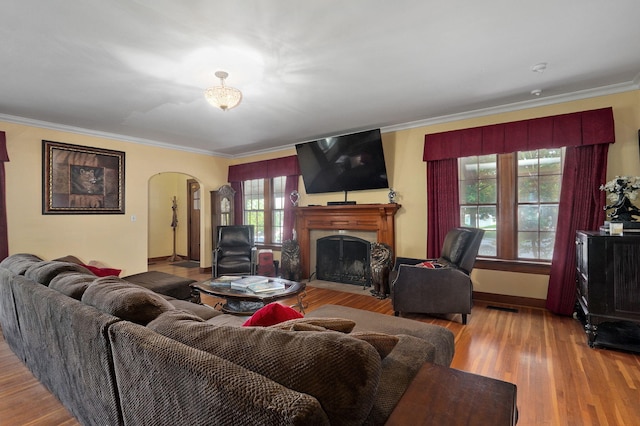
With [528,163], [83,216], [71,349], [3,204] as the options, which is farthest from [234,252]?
[528,163]

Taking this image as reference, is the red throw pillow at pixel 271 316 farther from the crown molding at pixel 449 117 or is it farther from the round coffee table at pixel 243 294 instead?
the crown molding at pixel 449 117

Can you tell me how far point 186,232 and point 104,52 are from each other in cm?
568

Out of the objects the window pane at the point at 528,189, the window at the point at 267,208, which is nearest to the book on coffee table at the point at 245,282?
the window at the point at 267,208

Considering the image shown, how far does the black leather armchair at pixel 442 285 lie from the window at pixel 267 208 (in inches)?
121

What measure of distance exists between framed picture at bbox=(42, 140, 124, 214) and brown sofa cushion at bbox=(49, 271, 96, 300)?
3.25 m

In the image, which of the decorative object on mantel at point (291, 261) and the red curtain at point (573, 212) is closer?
the red curtain at point (573, 212)

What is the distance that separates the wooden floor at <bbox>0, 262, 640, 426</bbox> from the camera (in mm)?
1779

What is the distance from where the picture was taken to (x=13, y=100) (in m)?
3.36

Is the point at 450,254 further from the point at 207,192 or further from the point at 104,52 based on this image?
the point at 207,192

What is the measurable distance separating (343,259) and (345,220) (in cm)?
70

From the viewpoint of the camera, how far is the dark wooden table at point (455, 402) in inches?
31.0

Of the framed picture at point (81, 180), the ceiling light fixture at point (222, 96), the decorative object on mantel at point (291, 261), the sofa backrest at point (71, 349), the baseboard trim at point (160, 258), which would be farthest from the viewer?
the baseboard trim at point (160, 258)

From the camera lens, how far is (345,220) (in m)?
4.87

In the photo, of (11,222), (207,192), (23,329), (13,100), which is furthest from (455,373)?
(207,192)
